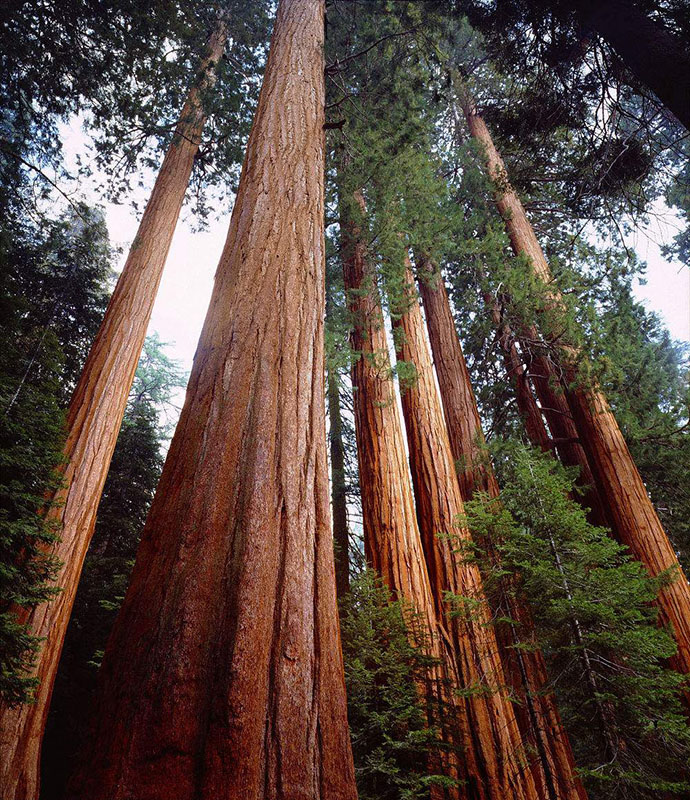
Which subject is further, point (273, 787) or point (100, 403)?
point (100, 403)

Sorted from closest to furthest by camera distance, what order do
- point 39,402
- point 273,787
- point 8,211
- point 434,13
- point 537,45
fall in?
point 273,787 < point 39,402 < point 537,45 < point 434,13 < point 8,211

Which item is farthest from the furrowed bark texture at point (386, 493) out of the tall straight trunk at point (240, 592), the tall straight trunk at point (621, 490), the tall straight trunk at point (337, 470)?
the tall straight trunk at point (337, 470)

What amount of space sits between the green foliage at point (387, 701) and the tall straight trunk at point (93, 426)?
2148 mm

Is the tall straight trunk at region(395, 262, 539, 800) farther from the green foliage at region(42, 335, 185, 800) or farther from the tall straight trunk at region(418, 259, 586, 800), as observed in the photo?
the green foliage at region(42, 335, 185, 800)

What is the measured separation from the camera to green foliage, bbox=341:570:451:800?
8.71 feet

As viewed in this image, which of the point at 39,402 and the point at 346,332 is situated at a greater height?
the point at 346,332

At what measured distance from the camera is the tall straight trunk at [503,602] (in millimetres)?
3426

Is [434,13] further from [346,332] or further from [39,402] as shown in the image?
[39,402]

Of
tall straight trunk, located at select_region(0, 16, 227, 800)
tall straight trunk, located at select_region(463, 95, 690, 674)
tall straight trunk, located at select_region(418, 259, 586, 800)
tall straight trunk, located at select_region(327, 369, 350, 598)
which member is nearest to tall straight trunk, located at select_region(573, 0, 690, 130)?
tall straight trunk, located at select_region(463, 95, 690, 674)

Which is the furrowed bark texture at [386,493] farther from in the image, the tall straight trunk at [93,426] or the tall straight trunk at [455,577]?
the tall straight trunk at [93,426]

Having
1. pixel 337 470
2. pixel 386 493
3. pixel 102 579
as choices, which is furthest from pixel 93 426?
pixel 337 470

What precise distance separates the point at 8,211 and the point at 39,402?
5.70 m

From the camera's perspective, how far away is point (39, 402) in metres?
3.37

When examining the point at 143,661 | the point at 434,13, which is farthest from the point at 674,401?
the point at 143,661
